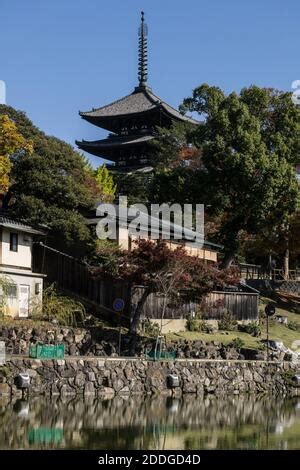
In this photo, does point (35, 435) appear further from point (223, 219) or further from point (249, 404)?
point (223, 219)

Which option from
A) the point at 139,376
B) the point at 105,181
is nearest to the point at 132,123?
the point at 105,181

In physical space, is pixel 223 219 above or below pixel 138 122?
below

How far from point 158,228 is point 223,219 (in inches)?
381

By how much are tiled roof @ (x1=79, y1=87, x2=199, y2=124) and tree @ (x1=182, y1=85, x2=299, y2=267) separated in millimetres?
25467

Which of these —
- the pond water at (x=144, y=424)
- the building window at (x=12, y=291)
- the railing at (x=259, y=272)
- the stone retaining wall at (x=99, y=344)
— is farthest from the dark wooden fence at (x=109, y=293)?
the railing at (x=259, y=272)

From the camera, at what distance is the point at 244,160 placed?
39.2 metres

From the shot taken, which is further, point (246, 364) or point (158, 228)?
point (158, 228)

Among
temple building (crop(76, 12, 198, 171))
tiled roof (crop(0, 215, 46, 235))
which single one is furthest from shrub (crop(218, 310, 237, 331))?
temple building (crop(76, 12, 198, 171))

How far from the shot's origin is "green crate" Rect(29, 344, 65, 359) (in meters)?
25.7

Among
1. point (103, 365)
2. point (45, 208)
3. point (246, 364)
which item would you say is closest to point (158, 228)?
point (45, 208)

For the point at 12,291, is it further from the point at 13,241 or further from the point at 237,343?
the point at 237,343

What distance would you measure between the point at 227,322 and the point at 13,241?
36.7 ft

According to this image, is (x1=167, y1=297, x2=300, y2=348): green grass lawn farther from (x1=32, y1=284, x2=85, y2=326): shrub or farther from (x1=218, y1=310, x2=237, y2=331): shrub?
(x1=32, y1=284, x2=85, y2=326): shrub

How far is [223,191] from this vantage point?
4100 centimetres
